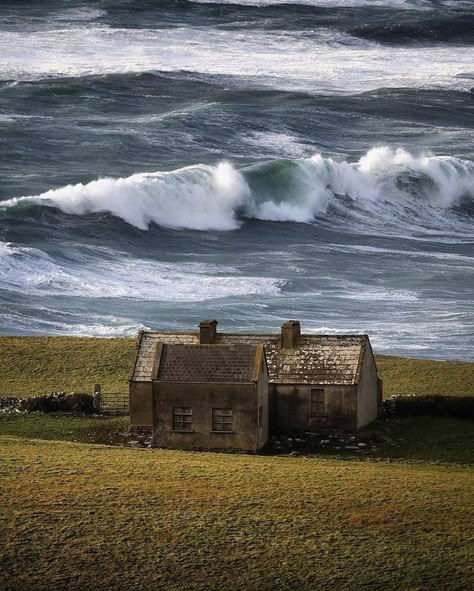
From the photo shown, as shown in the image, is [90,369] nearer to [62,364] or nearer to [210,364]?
[62,364]

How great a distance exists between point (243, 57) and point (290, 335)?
73.9 metres

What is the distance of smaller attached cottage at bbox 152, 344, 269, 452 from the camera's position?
41562 mm

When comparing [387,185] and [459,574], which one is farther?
[387,185]

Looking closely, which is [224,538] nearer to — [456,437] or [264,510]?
[264,510]

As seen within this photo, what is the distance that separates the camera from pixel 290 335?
4434 cm

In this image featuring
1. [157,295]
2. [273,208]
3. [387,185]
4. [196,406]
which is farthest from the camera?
[387,185]

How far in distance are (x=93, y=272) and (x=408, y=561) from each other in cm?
4000

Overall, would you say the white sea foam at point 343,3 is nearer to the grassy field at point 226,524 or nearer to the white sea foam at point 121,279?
the white sea foam at point 121,279

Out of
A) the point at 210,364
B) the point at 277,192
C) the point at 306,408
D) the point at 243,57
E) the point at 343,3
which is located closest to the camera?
the point at 210,364

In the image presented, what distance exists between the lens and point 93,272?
223 ft

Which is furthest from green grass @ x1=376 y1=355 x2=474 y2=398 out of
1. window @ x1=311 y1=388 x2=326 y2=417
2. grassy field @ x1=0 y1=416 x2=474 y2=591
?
grassy field @ x1=0 y1=416 x2=474 y2=591

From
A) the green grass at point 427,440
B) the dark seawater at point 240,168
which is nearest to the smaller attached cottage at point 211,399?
the green grass at point 427,440

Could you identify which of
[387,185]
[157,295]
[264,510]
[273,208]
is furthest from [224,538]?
[387,185]

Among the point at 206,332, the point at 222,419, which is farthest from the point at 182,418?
the point at 206,332
